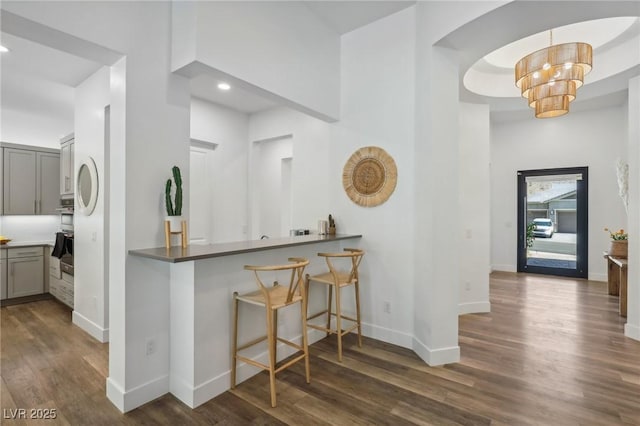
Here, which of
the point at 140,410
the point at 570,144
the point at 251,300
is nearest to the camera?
the point at 140,410

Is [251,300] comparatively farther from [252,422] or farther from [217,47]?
[217,47]

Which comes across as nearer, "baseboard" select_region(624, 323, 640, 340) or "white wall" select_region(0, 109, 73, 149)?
"baseboard" select_region(624, 323, 640, 340)

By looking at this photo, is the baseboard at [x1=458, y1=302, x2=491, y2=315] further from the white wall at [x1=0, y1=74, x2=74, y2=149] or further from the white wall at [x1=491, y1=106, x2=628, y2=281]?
the white wall at [x1=0, y1=74, x2=74, y2=149]

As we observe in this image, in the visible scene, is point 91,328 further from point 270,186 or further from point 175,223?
point 270,186

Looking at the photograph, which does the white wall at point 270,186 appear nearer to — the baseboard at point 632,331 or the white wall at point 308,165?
the white wall at point 308,165

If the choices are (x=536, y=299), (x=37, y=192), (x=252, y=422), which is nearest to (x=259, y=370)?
(x=252, y=422)

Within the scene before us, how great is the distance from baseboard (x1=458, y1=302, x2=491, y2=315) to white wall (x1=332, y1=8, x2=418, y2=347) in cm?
144

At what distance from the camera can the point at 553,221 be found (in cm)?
649

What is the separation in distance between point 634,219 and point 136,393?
4.99 m

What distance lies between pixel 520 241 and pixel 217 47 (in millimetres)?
7002

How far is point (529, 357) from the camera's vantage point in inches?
114

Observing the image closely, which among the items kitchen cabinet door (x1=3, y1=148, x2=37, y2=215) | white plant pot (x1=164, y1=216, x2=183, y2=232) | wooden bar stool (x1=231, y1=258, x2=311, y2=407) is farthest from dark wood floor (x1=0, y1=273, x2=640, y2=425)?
kitchen cabinet door (x1=3, y1=148, x2=37, y2=215)

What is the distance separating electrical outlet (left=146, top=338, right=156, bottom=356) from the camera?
227 centimetres

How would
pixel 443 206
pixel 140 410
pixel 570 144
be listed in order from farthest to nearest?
pixel 570 144
pixel 443 206
pixel 140 410
